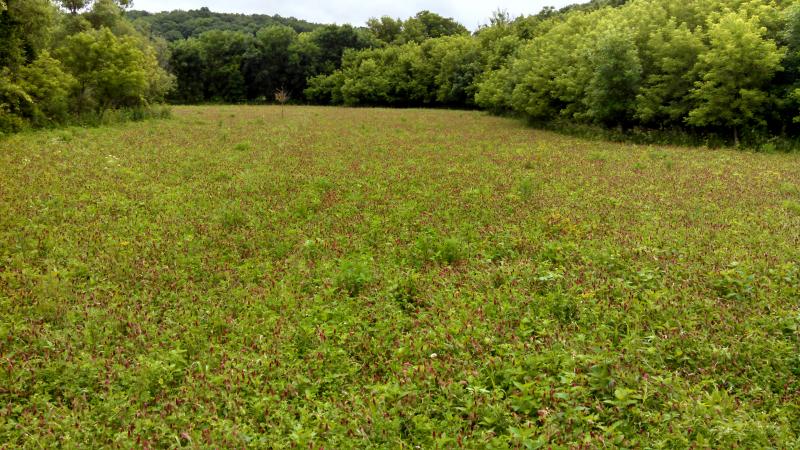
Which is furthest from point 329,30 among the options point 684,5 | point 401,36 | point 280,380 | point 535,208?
point 280,380

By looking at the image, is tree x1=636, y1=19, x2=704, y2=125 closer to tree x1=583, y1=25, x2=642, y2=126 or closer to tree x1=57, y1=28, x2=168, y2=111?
tree x1=583, y1=25, x2=642, y2=126

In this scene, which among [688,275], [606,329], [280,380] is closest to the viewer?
[280,380]

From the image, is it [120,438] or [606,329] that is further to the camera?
[606,329]

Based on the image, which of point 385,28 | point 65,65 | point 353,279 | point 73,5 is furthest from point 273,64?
point 353,279

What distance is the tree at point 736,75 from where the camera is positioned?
2111cm

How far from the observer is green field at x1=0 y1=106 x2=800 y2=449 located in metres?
4.23

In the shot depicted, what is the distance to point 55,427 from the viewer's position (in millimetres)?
4223

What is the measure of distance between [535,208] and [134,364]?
327 inches

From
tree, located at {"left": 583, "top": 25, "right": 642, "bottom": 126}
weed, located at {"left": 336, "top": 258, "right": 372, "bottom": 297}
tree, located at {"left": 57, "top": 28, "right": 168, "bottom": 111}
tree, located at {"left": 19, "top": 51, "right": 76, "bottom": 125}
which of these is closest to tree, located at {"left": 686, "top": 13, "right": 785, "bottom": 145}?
tree, located at {"left": 583, "top": 25, "right": 642, "bottom": 126}

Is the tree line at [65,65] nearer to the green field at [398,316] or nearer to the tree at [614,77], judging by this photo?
the green field at [398,316]

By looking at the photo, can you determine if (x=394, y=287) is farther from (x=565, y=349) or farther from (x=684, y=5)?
(x=684, y=5)

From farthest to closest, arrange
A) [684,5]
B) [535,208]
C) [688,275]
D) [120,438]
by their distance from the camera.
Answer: [684,5] → [535,208] → [688,275] → [120,438]

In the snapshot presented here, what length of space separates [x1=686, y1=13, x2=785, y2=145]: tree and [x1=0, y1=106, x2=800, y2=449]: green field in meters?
12.0

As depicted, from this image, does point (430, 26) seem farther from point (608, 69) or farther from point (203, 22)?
point (608, 69)
